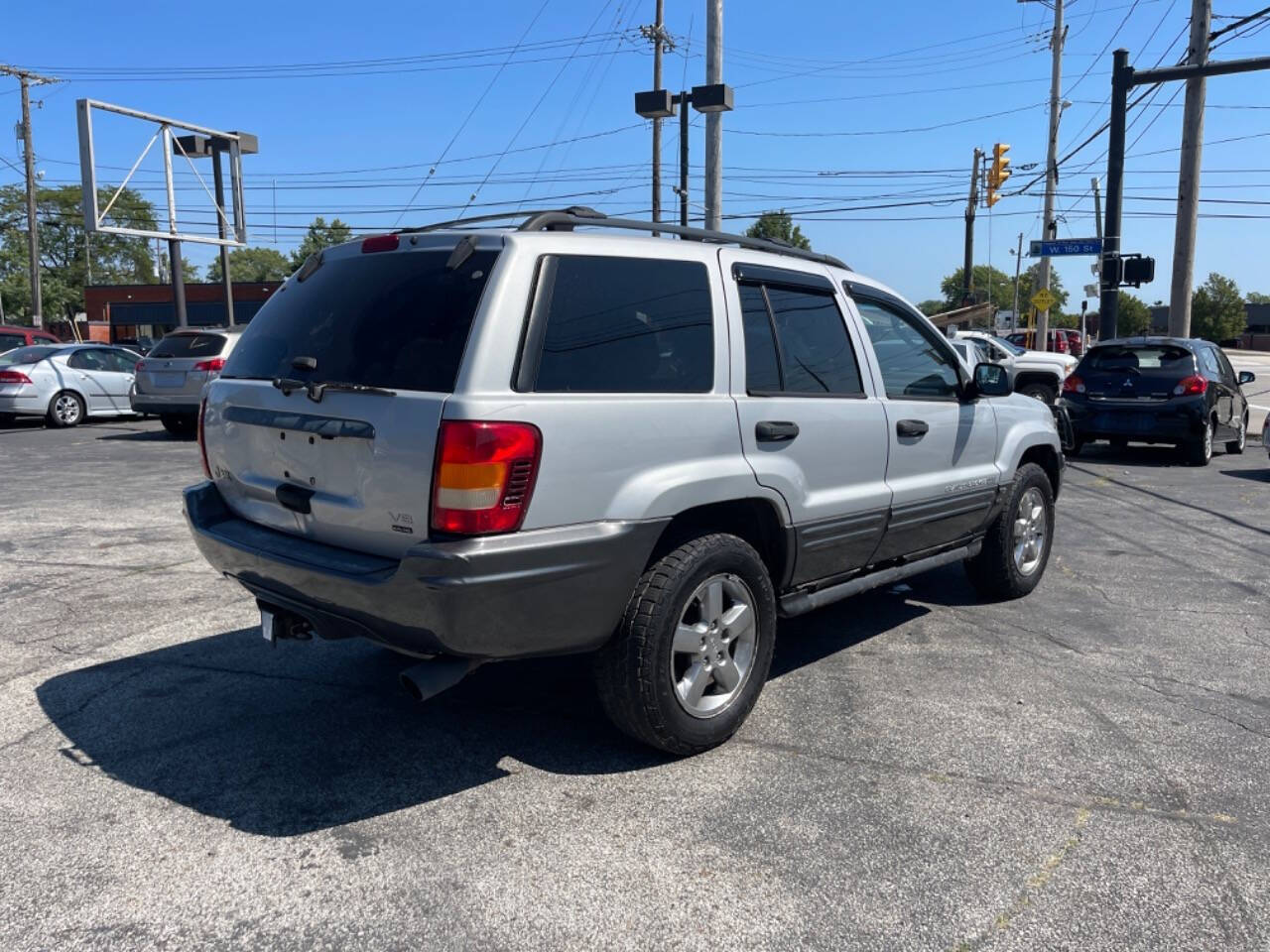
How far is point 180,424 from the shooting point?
15602 millimetres

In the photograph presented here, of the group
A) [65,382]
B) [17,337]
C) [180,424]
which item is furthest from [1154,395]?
[17,337]

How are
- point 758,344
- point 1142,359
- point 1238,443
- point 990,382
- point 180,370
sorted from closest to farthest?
point 758,344 < point 990,382 < point 1142,359 < point 1238,443 < point 180,370

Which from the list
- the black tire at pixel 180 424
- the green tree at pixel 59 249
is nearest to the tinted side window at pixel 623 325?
the black tire at pixel 180 424

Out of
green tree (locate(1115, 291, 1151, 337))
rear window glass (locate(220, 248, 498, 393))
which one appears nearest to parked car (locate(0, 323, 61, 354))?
rear window glass (locate(220, 248, 498, 393))

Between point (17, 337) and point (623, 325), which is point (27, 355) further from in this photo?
point (623, 325)

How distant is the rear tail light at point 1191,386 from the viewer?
1227cm

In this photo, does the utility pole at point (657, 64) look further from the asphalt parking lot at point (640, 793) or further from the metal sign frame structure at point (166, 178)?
the asphalt parking lot at point (640, 793)

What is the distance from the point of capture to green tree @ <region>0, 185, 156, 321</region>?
82.4 m

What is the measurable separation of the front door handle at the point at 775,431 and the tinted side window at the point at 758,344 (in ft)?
0.44

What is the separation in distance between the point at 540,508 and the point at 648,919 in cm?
122

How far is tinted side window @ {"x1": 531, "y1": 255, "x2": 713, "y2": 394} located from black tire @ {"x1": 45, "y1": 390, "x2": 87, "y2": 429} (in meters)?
16.5

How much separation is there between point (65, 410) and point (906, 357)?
651 inches

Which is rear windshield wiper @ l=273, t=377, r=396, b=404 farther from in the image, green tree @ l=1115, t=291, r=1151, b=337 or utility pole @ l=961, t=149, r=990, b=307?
green tree @ l=1115, t=291, r=1151, b=337

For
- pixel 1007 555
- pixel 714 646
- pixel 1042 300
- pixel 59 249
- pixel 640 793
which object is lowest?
pixel 640 793
